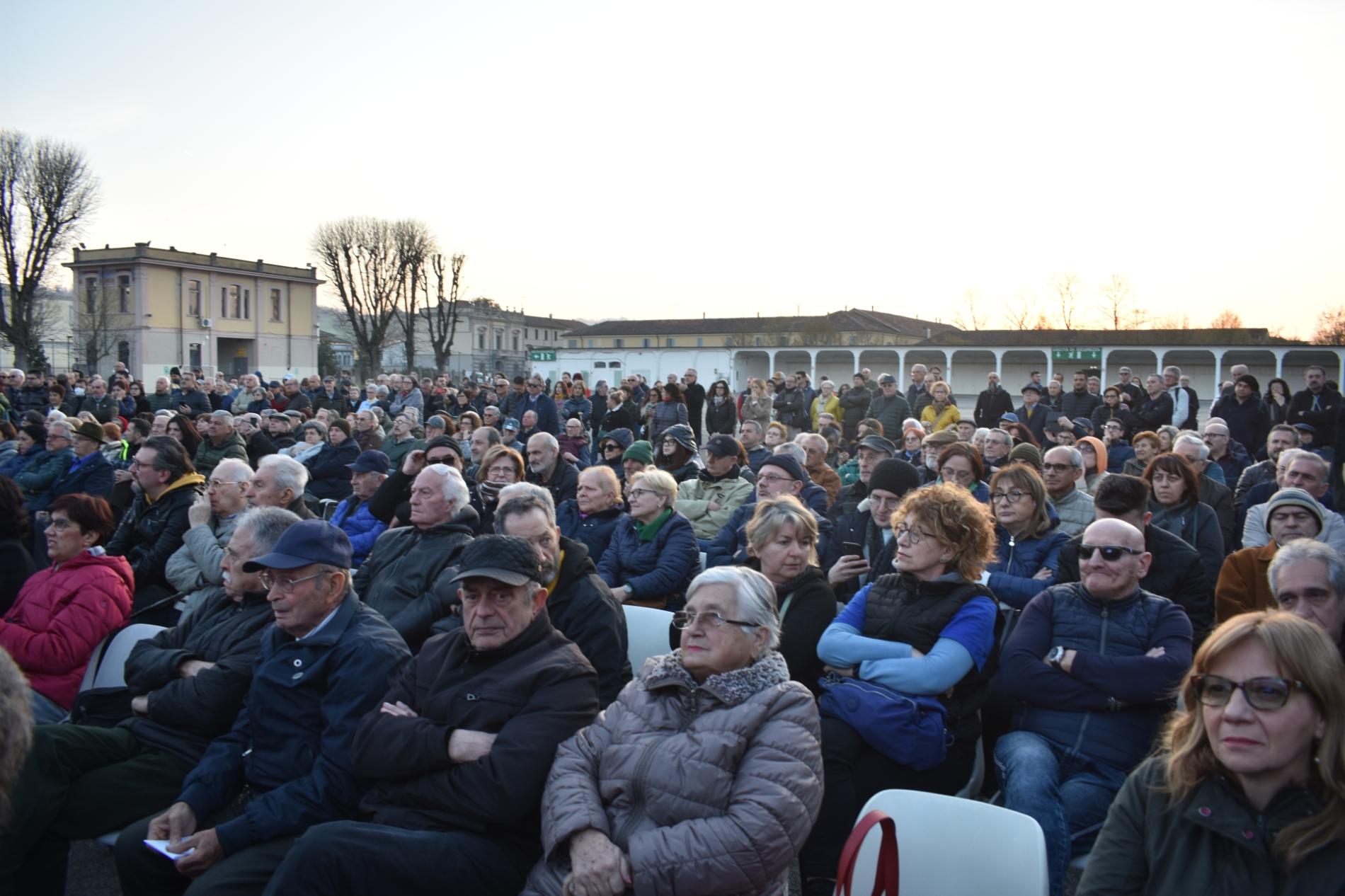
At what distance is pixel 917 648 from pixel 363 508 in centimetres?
466

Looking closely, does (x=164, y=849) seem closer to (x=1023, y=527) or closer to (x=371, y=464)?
(x=371, y=464)

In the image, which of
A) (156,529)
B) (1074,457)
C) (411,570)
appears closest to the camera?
(411,570)

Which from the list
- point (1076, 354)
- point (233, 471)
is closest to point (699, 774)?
point (233, 471)

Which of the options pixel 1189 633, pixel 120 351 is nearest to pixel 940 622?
pixel 1189 633

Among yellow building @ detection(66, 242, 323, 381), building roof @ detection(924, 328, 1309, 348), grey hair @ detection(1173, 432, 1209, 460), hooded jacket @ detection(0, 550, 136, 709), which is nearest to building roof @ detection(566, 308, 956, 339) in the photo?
building roof @ detection(924, 328, 1309, 348)

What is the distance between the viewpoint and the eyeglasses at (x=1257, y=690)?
205 centimetres

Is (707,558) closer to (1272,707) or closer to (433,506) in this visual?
(433,506)

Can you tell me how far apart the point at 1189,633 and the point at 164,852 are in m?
3.86

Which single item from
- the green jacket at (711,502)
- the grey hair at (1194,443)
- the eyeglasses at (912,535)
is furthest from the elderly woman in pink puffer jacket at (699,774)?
the grey hair at (1194,443)

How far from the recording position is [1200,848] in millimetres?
2098

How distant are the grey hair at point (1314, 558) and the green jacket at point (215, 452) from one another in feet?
27.6

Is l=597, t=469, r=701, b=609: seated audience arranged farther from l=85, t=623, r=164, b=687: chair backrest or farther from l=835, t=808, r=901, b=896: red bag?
l=835, t=808, r=901, b=896: red bag

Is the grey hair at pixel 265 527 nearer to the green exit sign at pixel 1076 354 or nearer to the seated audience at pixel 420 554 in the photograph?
the seated audience at pixel 420 554

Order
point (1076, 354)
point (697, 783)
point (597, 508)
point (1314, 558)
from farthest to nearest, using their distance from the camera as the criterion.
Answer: point (1076, 354) < point (597, 508) < point (1314, 558) < point (697, 783)
